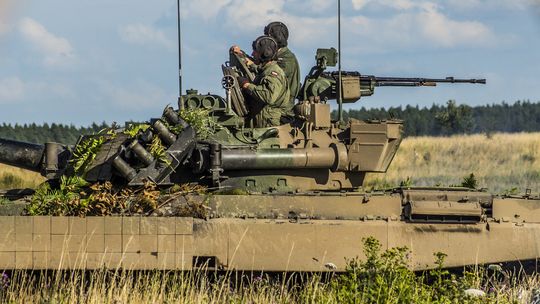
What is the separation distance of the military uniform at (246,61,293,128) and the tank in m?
0.37

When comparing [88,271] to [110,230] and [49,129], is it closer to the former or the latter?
[110,230]

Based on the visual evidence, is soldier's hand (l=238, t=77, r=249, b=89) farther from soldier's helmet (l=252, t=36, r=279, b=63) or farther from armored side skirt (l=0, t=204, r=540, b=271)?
A: armored side skirt (l=0, t=204, r=540, b=271)

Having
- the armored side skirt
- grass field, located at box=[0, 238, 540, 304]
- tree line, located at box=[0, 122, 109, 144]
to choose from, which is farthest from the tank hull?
tree line, located at box=[0, 122, 109, 144]

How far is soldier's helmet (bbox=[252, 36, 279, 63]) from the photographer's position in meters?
20.0

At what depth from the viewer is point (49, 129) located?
64.3 metres

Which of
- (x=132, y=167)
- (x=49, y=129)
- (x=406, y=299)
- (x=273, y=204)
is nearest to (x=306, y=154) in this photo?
(x=273, y=204)

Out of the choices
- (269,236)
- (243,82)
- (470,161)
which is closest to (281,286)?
(269,236)

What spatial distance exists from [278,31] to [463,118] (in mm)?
50568

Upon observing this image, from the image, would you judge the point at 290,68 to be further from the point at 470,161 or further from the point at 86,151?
the point at 470,161

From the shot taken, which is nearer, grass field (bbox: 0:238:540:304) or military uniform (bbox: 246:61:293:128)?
grass field (bbox: 0:238:540:304)

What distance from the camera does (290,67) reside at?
2052 centimetres

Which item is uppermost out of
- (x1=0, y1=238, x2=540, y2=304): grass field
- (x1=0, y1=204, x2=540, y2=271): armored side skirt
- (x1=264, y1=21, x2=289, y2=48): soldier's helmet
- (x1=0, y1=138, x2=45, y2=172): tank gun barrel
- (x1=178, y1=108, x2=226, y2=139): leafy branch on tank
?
(x1=264, y1=21, x2=289, y2=48): soldier's helmet

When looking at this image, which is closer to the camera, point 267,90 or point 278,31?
point 267,90

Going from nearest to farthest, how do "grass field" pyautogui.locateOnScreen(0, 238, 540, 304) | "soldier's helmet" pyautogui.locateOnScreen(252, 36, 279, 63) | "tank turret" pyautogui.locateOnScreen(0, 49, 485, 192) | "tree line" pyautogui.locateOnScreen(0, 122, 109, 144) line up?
"grass field" pyautogui.locateOnScreen(0, 238, 540, 304) < "tank turret" pyautogui.locateOnScreen(0, 49, 485, 192) < "soldier's helmet" pyautogui.locateOnScreen(252, 36, 279, 63) < "tree line" pyautogui.locateOnScreen(0, 122, 109, 144)
